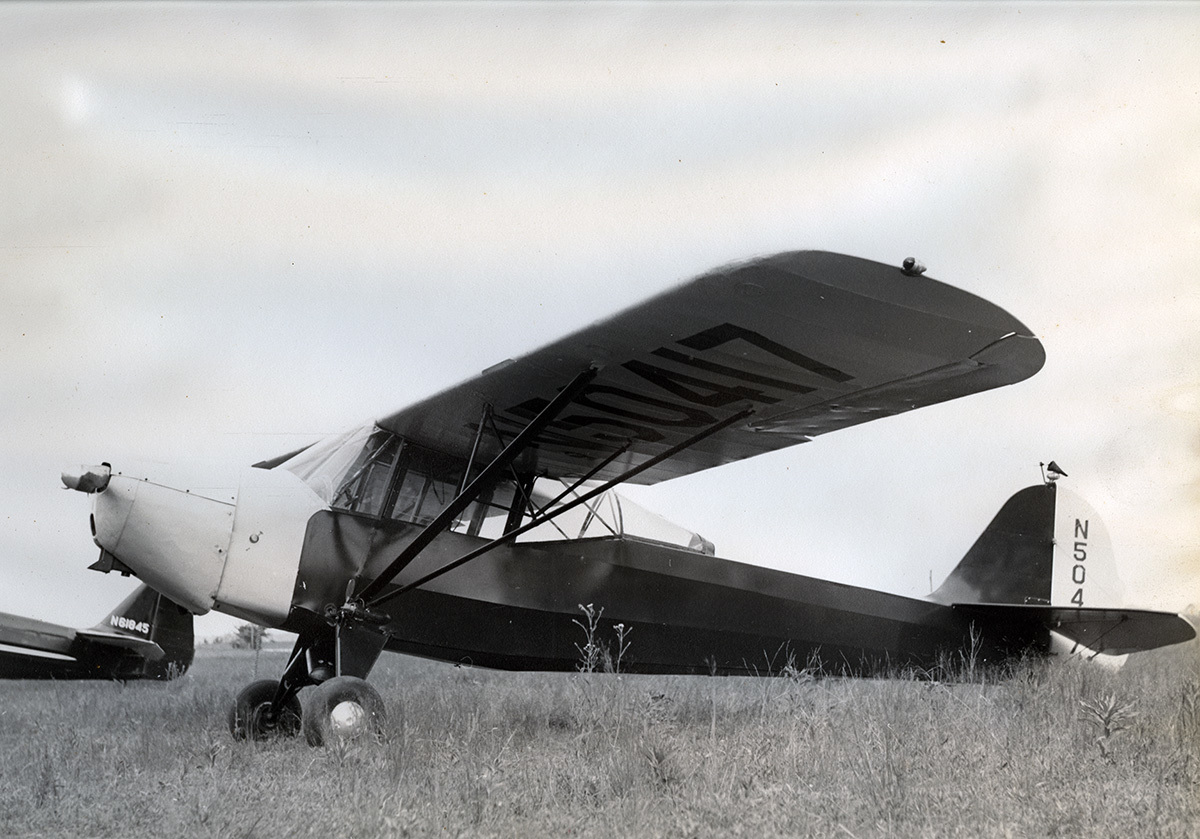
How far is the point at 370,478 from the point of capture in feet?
16.2

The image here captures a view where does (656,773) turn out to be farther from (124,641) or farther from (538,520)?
(124,641)

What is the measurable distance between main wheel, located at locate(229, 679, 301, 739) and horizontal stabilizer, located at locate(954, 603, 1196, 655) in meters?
5.32

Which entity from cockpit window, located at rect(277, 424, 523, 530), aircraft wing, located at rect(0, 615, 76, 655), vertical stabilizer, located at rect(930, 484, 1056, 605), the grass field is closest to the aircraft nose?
cockpit window, located at rect(277, 424, 523, 530)

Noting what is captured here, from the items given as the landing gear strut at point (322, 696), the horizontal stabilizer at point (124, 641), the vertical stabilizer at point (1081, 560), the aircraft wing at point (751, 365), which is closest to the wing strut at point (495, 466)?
the aircraft wing at point (751, 365)

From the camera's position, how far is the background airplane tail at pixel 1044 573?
6.63 metres

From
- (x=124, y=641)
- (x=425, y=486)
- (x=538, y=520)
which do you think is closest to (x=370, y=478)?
(x=425, y=486)

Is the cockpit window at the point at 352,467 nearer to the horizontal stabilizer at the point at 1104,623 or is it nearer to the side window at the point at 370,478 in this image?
the side window at the point at 370,478

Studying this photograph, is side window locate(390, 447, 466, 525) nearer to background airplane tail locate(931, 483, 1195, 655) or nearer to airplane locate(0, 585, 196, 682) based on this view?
airplane locate(0, 585, 196, 682)

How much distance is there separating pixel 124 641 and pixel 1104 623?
8690 millimetres

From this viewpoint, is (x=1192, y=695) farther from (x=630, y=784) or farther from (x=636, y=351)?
(x=636, y=351)

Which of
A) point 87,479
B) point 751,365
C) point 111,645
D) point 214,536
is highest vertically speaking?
point 751,365

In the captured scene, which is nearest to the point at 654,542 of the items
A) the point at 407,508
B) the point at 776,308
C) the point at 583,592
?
the point at 583,592

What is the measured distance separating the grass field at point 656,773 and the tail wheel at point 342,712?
0.44 ft

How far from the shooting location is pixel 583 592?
538 centimetres
